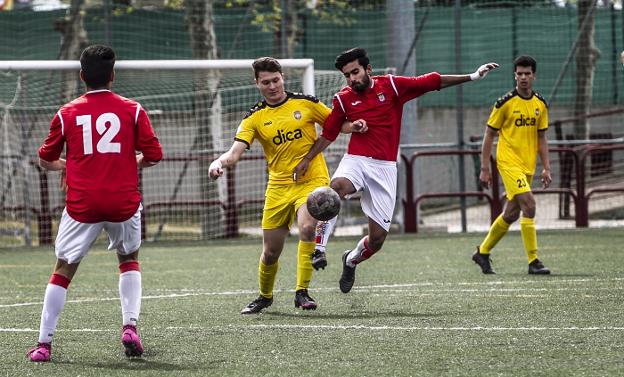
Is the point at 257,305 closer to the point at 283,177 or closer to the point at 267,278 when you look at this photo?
the point at 267,278

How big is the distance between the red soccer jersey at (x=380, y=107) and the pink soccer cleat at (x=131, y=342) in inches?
126

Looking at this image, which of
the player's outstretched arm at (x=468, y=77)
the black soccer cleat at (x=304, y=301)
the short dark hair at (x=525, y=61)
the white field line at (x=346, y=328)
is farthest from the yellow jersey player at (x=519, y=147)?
the white field line at (x=346, y=328)

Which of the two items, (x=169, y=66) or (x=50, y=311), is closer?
(x=50, y=311)

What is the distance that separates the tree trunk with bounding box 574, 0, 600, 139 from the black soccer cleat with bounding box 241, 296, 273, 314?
13704 millimetres

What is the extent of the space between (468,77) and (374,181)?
1.21m

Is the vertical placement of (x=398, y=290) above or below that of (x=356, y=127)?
below

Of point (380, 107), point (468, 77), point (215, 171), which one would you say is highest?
point (468, 77)

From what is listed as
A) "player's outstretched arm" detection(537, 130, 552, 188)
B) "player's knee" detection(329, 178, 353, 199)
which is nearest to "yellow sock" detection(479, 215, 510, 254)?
"player's outstretched arm" detection(537, 130, 552, 188)

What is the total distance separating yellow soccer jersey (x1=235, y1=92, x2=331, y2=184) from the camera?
922cm

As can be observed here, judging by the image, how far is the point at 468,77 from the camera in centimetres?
924

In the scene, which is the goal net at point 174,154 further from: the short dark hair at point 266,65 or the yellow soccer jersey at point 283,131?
the short dark hair at point 266,65

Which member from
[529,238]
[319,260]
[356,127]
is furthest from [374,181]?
[529,238]

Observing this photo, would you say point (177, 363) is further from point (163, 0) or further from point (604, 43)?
point (604, 43)

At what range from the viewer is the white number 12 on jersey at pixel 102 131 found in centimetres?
680
